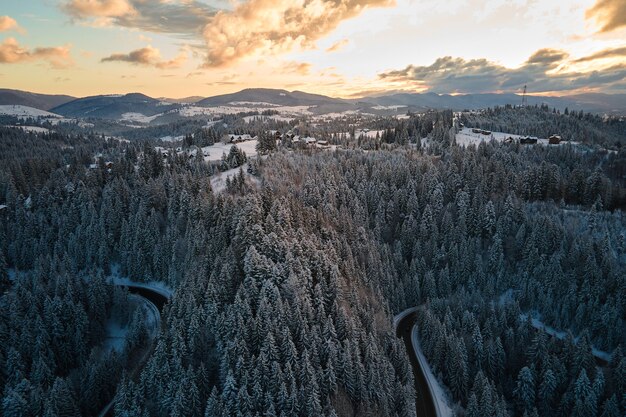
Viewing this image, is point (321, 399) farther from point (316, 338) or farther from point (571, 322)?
point (571, 322)

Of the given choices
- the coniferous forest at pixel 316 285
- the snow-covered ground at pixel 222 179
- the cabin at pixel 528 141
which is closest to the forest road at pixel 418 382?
the coniferous forest at pixel 316 285

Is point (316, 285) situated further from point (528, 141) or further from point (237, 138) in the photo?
point (237, 138)

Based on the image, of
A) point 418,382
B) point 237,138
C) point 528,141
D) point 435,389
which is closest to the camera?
point 435,389

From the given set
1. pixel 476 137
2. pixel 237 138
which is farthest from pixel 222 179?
pixel 476 137

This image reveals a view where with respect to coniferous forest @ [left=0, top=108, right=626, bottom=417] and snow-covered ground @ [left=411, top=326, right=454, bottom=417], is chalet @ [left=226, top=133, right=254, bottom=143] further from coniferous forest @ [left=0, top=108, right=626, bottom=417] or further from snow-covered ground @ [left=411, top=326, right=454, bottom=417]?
snow-covered ground @ [left=411, top=326, right=454, bottom=417]

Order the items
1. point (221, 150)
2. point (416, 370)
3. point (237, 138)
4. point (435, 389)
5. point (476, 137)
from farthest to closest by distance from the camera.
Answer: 1. point (237, 138)
2. point (476, 137)
3. point (221, 150)
4. point (416, 370)
5. point (435, 389)

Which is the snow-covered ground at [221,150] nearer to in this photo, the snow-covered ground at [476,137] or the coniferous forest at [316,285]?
the coniferous forest at [316,285]
